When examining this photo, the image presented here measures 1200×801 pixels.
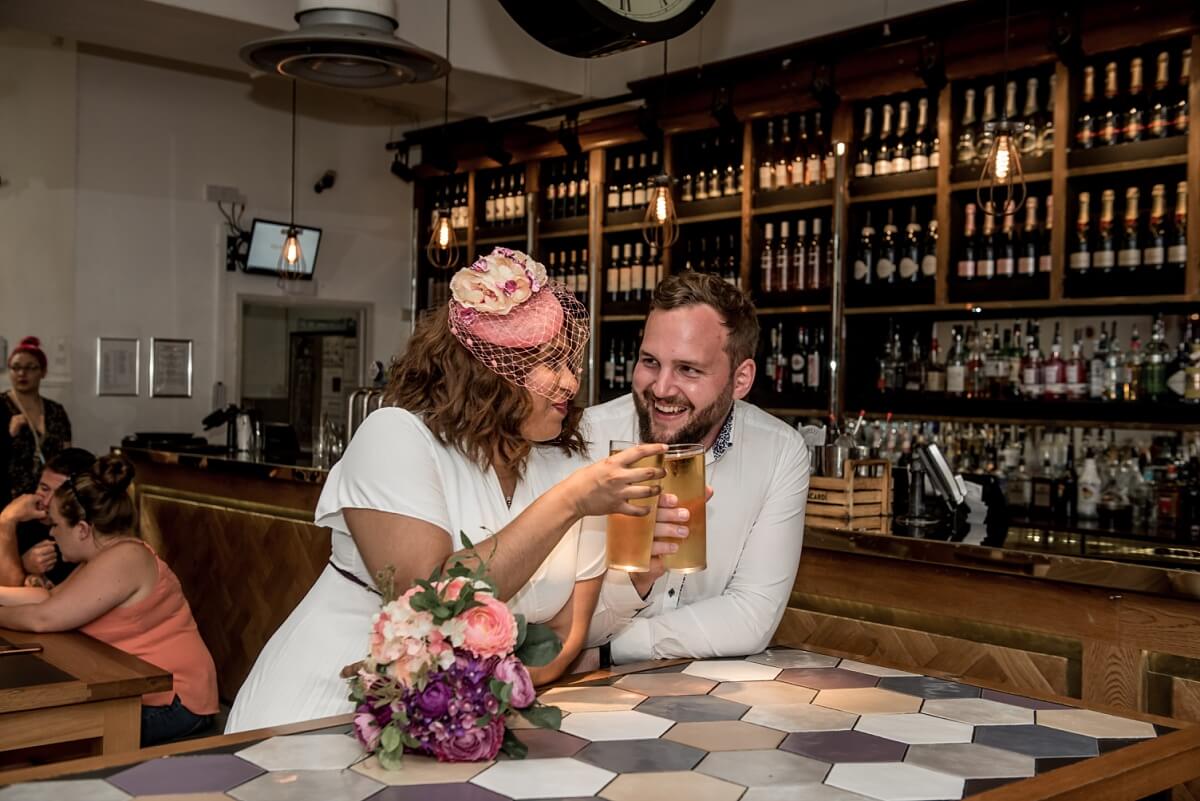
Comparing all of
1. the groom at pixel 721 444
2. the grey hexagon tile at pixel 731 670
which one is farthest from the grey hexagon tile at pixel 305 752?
the groom at pixel 721 444

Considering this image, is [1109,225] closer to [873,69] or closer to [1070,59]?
[1070,59]

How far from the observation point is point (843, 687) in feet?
5.73

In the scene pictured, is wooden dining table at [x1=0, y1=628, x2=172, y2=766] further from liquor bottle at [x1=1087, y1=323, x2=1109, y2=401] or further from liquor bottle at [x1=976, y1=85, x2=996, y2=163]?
liquor bottle at [x1=976, y1=85, x2=996, y2=163]

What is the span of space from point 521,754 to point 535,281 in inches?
28.6

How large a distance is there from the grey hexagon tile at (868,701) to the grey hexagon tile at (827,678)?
3 cm

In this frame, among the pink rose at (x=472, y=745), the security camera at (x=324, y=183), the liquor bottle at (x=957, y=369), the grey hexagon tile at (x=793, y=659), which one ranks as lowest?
the grey hexagon tile at (x=793, y=659)

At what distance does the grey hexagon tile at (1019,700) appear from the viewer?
1.67 m

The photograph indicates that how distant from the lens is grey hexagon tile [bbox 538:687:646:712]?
5.24 feet

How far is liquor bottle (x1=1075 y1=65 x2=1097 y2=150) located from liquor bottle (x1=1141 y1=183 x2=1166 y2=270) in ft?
1.10

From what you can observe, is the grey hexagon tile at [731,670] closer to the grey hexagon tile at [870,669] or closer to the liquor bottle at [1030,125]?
the grey hexagon tile at [870,669]

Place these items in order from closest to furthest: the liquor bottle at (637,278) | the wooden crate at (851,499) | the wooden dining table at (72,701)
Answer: the wooden dining table at (72,701) < the wooden crate at (851,499) < the liquor bottle at (637,278)

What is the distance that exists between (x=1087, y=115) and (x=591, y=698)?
3985 millimetres

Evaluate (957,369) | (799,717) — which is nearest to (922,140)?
(957,369)

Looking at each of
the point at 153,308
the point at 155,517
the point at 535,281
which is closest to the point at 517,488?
the point at 535,281
